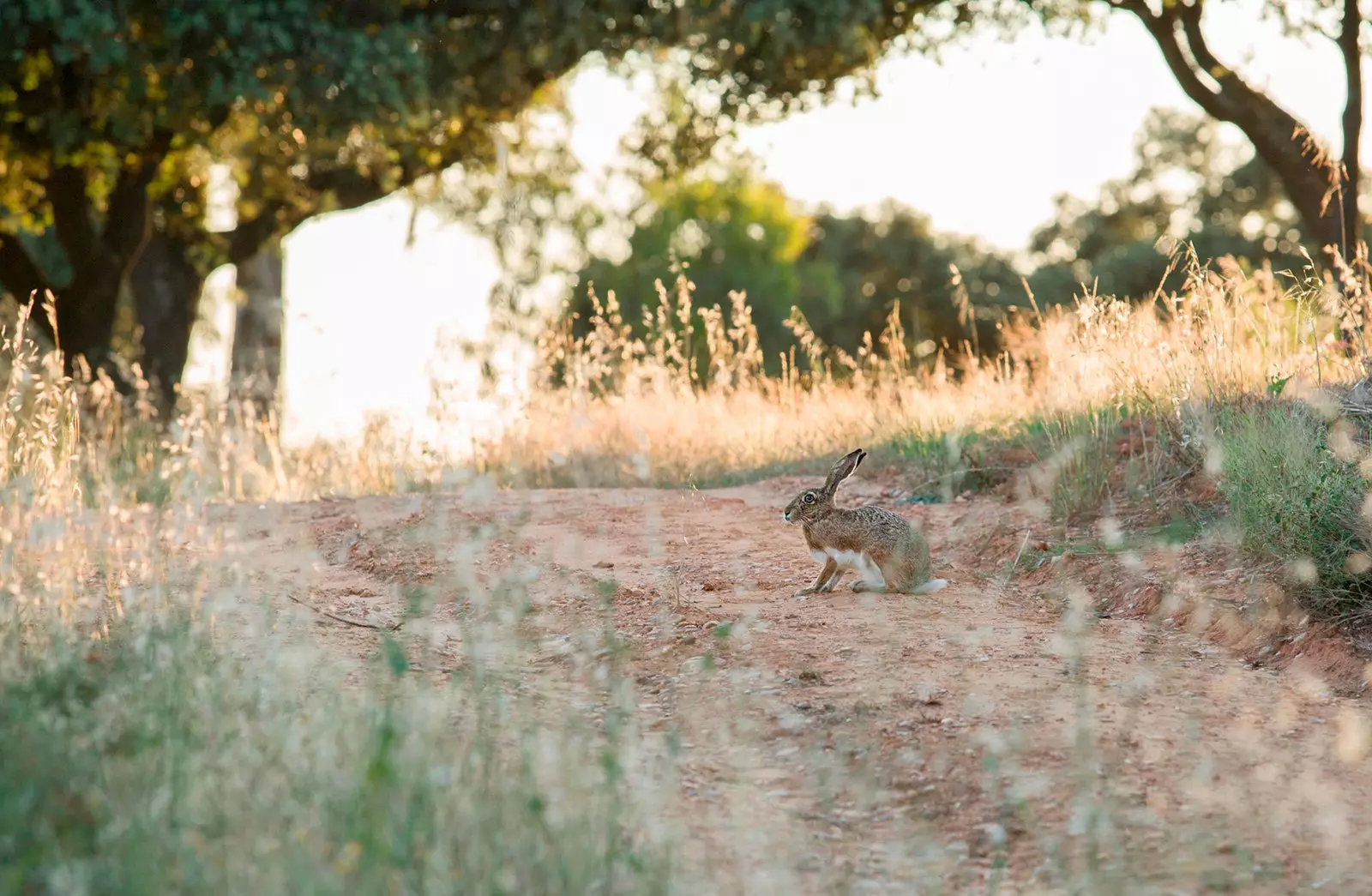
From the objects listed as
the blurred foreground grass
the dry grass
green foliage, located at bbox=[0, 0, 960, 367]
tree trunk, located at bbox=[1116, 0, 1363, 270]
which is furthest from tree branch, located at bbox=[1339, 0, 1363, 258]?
the blurred foreground grass

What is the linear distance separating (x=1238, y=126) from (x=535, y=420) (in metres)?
10.3

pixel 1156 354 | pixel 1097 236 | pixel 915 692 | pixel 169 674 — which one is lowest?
pixel 915 692

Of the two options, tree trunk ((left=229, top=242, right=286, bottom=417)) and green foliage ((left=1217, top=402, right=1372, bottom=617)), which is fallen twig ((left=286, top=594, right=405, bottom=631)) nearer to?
green foliage ((left=1217, top=402, right=1372, bottom=617))

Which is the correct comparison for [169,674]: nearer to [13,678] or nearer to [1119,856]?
[13,678]

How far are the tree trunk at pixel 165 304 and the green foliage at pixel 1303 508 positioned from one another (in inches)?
535

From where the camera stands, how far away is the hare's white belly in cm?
627

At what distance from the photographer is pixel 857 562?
6.28m

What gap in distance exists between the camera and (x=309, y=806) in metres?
3.45

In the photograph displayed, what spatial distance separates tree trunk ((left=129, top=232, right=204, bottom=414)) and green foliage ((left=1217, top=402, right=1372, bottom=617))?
13.6m

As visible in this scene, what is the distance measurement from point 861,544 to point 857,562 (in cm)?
9

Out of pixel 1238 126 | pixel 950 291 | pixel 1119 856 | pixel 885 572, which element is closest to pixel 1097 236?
pixel 950 291

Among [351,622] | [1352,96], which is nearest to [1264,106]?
[1352,96]

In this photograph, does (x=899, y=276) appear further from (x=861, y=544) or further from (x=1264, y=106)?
(x=861, y=544)

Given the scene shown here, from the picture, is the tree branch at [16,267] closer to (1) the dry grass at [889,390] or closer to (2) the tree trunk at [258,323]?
(2) the tree trunk at [258,323]
